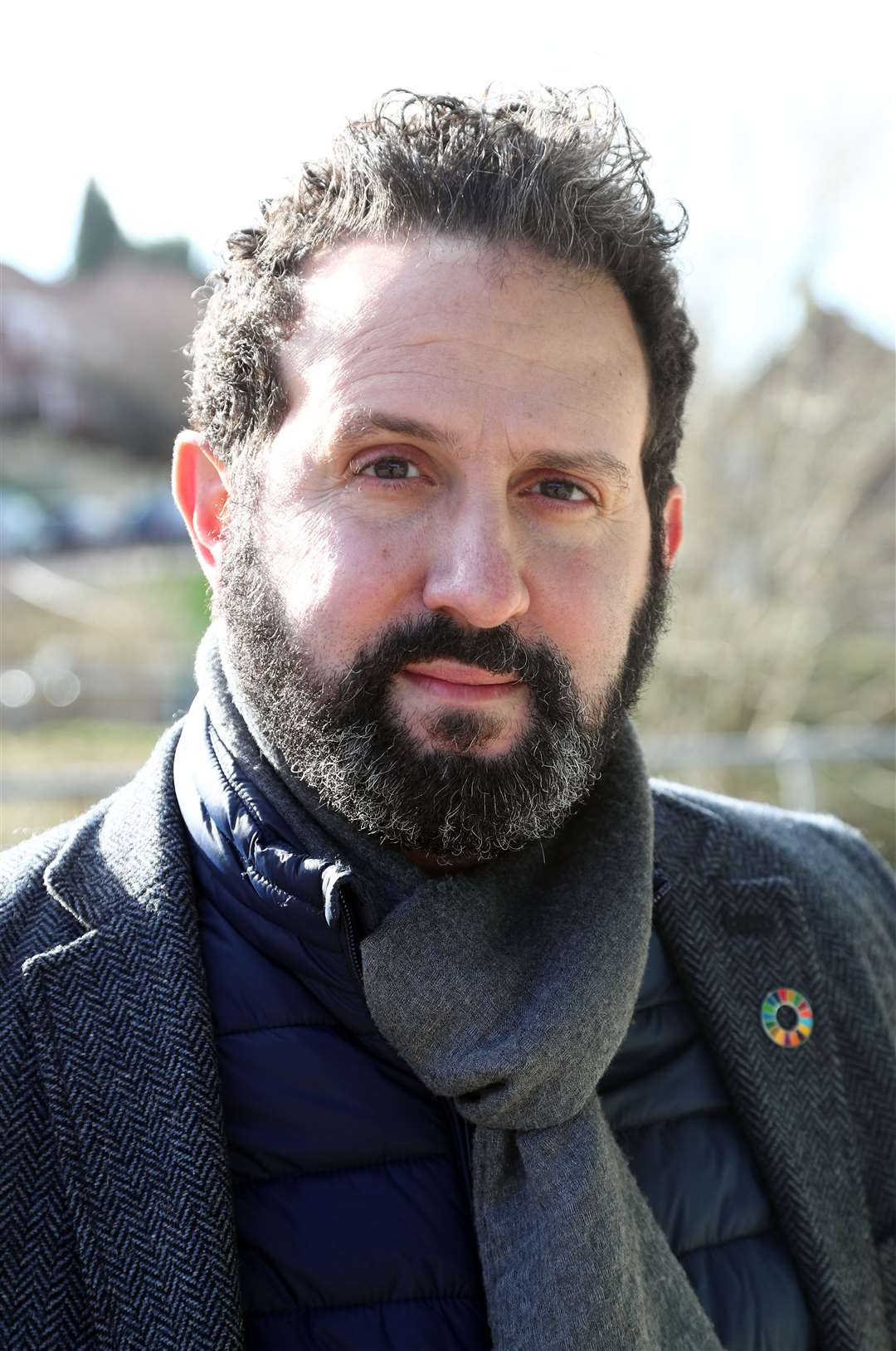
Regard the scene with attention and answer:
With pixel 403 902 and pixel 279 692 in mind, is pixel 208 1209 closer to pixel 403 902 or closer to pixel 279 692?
pixel 403 902

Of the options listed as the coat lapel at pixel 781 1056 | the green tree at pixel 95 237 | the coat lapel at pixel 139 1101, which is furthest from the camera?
the green tree at pixel 95 237

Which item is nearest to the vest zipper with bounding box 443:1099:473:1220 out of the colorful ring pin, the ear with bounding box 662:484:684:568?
the colorful ring pin

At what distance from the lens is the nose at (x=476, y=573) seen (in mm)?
1674

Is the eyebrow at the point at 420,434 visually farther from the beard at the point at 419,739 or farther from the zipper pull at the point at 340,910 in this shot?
the zipper pull at the point at 340,910

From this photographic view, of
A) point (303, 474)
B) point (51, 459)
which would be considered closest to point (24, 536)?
point (51, 459)

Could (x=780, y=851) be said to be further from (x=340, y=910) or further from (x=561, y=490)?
(x=340, y=910)

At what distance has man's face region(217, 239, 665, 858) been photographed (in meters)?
1.73

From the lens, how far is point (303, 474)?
6.11 ft

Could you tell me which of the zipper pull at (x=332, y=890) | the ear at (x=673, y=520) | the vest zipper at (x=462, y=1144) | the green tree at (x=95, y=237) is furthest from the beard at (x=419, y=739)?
the green tree at (x=95, y=237)

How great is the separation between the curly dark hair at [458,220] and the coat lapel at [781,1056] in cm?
73

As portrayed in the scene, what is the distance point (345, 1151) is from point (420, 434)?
1.07 m

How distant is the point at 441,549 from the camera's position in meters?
1.73

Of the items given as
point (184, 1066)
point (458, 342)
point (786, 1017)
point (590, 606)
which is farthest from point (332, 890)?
point (786, 1017)

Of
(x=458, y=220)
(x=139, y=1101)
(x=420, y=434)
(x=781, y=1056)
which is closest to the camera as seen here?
(x=139, y=1101)
